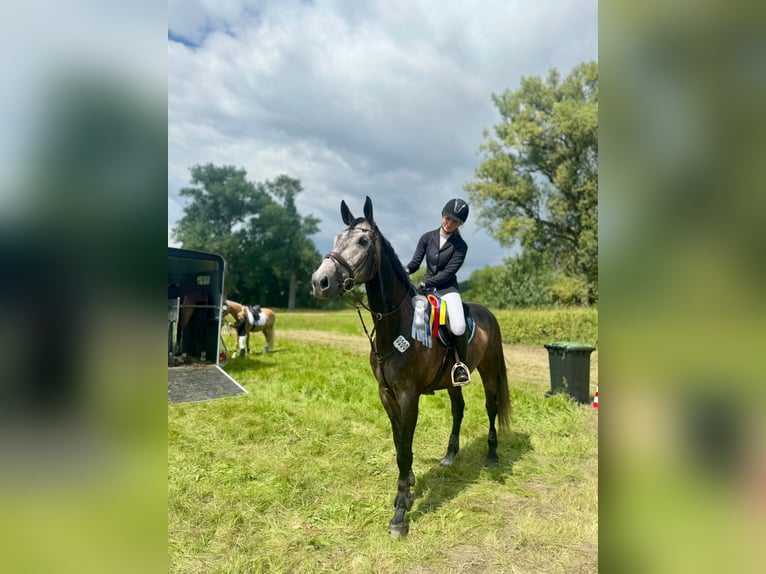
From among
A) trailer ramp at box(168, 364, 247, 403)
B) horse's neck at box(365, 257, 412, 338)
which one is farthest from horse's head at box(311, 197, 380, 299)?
trailer ramp at box(168, 364, 247, 403)

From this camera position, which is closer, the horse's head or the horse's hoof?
the horse's head

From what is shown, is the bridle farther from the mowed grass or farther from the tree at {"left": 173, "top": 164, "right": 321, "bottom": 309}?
the tree at {"left": 173, "top": 164, "right": 321, "bottom": 309}

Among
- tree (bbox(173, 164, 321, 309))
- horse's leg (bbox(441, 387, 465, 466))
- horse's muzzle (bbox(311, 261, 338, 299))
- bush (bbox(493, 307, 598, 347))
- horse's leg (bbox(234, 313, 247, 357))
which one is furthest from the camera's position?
tree (bbox(173, 164, 321, 309))

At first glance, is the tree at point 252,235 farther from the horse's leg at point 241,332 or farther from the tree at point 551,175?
the horse's leg at point 241,332

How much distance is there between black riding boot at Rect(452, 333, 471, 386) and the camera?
3904mm

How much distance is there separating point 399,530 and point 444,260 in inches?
95.0

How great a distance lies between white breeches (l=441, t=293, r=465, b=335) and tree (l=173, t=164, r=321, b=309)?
43.8 metres

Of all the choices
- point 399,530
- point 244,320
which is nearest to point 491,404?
point 399,530


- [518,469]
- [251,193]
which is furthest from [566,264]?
[251,193]

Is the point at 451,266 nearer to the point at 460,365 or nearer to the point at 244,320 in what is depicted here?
the point at 460,365

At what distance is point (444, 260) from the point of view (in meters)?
4.03
